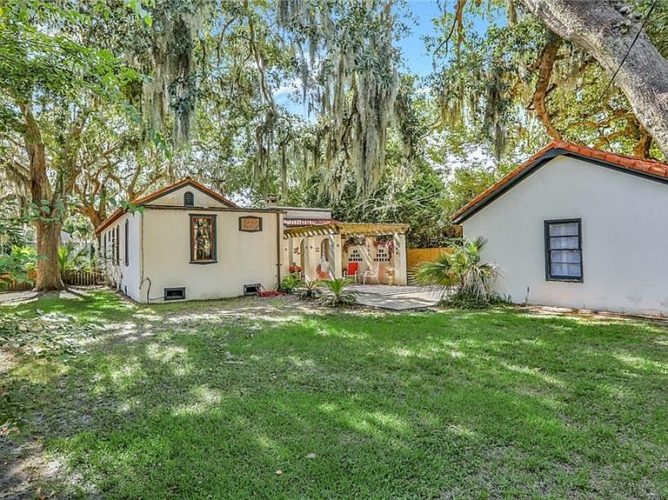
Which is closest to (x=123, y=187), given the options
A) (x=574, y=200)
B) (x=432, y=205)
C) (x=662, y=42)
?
(x=432, y=205)

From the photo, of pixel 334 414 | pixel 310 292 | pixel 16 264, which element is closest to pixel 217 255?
pixel 310 292

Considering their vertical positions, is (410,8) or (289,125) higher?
(410,8)

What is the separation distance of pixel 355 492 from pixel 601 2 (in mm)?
3286

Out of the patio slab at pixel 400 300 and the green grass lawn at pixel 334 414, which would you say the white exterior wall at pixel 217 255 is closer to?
the patio slab at pixel 400 300

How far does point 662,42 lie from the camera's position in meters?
7.90

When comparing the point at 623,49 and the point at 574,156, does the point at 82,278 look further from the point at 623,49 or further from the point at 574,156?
the point at 623,49

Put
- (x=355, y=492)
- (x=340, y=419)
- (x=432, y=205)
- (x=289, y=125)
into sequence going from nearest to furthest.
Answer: (x=355, y=492), (x=340, y=419), (x=289, y=125), (x=432, y=205)

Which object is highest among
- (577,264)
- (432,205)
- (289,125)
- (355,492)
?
(289,125)

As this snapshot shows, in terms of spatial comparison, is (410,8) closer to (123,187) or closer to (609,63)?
(609,63)

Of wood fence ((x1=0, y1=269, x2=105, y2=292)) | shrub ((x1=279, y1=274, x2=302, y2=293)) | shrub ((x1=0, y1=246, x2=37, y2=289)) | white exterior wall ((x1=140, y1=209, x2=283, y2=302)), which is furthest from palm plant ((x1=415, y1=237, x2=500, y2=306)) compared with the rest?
wood fence ((x1=0, y1=269, x2=105, y2=292))

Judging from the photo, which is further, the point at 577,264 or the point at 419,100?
the point at 419,100

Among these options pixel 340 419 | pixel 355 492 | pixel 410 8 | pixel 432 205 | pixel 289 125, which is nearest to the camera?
pixel 355 492

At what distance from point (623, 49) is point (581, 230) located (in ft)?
21.5

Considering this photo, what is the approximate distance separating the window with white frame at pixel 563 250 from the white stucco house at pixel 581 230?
19mm
